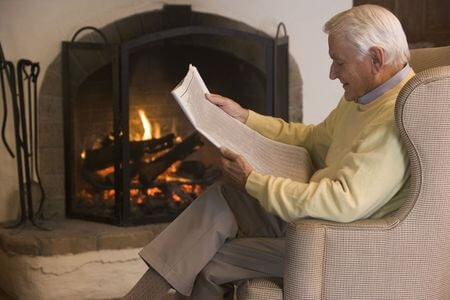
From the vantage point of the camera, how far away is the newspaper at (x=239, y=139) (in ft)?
5.56

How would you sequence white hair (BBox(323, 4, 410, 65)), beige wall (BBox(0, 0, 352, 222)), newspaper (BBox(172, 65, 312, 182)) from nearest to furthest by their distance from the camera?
white hair (BBox(323, 4, 410, 65)) → newspaper (BBox(172, 65, 312, 182)) → beige wall (BBox(0, 0, 352, 222))

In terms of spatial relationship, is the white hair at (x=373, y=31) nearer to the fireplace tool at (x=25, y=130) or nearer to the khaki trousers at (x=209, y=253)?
the khaki trousers at (x=209, y=253)

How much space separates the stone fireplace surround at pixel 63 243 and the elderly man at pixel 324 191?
923 mm

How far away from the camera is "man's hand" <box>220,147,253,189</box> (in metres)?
1.65

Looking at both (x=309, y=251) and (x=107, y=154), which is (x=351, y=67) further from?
(x=107, y=154)

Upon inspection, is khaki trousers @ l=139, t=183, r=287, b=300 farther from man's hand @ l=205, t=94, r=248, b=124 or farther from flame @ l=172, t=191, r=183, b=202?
flame @ l=172, t=191, r=183, b=202

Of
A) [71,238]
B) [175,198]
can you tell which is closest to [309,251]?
[71,238]

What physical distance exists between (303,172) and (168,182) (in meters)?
1.14

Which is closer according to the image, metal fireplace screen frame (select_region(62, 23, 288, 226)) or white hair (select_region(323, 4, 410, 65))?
white hair (select_region(323, 4, 410, 65))

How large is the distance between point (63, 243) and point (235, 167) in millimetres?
1152

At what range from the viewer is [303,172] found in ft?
6.08

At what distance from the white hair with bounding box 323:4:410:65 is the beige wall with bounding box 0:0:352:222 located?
137cm

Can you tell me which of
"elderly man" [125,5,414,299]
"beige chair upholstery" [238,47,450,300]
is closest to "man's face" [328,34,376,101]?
"elderly man" [125,5,414,299]

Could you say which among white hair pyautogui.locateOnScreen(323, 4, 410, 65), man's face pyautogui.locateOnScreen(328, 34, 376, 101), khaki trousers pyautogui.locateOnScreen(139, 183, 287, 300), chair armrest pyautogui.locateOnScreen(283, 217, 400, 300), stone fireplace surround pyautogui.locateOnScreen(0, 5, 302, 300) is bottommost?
stone fireplace surround pyautogui.locateOnScreen(0, 5, 302, 300)
